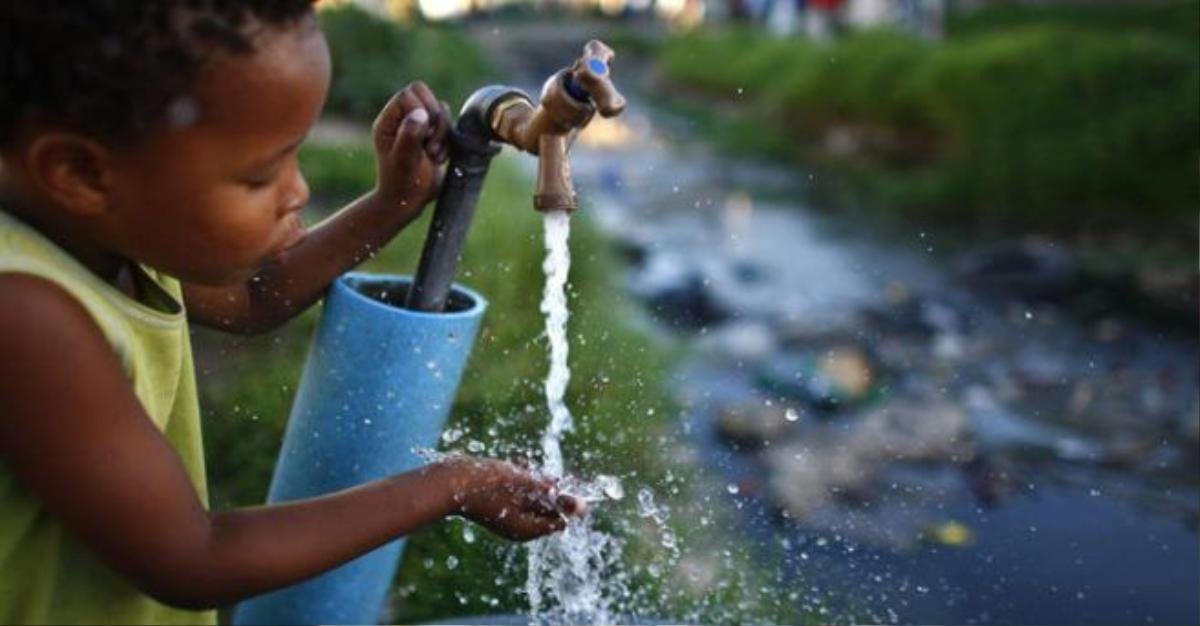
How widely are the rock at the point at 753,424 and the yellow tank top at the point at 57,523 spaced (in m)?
3.86

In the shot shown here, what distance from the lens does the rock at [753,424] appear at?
16.9 ft

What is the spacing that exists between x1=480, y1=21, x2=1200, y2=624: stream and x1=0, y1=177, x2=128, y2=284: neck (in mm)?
1158

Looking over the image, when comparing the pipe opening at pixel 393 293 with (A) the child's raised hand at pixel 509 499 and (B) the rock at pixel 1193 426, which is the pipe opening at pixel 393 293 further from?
(B) the rock at pixel 1193 426

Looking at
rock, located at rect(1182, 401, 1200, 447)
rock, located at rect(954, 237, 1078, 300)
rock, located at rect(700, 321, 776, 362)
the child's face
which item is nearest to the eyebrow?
the child's face

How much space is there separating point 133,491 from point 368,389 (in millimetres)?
411

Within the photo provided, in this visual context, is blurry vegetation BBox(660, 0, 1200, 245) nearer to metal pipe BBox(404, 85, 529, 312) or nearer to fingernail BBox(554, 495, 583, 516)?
metal pipe BBox(404, 85, 529, 312)

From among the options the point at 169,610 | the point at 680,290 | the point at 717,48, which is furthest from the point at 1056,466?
the point at 717,48

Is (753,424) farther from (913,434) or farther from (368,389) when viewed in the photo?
(368,389)

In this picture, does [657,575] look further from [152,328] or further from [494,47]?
[494,47]

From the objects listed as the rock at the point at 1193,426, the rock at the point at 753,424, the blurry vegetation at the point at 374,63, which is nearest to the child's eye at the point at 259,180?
the rock at the point at 753,424

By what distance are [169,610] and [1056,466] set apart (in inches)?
162

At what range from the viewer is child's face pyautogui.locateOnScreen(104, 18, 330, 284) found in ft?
3.70

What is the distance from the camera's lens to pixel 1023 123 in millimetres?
9789

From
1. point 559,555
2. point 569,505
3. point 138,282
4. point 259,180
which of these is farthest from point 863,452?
point 259,180
